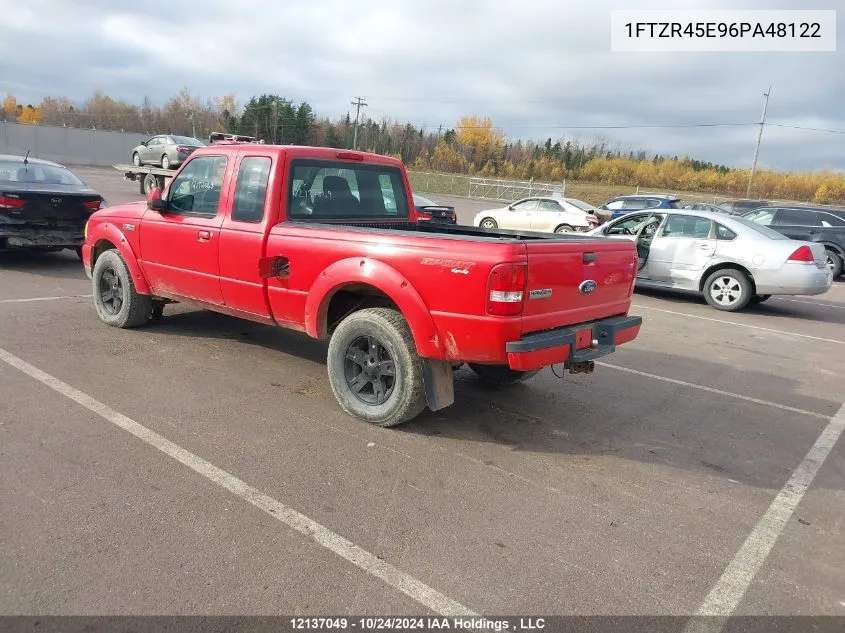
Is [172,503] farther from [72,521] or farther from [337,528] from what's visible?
[337,528]

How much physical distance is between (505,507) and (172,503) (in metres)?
1.76

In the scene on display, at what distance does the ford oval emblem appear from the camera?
13.3 feet

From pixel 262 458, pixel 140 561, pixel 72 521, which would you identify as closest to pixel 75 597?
pixel 140 561

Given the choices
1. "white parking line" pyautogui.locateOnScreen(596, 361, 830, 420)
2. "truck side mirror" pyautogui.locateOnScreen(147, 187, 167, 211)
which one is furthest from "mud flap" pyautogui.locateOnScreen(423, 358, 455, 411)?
"truck side mirror" pyautogui.locateOnScreen(147, 187, 167, 211)

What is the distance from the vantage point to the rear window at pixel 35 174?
9.48 metres

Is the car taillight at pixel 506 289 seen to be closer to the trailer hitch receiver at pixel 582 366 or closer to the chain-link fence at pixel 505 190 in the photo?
the trailer hitch receiver at pixel 582 366

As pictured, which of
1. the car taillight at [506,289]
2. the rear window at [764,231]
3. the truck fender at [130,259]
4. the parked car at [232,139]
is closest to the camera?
the car taillight at [506,289]

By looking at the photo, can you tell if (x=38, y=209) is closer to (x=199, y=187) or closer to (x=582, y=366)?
(x=199, y=187)

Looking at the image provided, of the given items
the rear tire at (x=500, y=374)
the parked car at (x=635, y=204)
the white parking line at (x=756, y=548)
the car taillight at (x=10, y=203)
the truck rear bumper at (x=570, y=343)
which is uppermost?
the parked car at (x=635, y=204)

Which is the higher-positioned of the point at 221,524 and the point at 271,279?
the point at 271,279

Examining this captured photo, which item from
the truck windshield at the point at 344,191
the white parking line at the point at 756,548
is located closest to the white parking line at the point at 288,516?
the white parking line at the point at 756,548

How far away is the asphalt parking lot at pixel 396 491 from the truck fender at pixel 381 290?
28.5 inches

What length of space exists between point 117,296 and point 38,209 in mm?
3711

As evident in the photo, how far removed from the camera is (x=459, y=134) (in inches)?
3543
